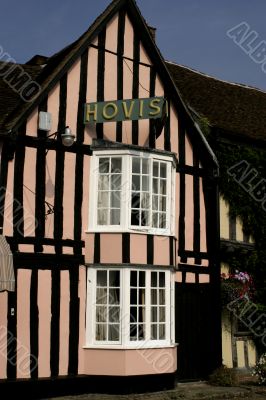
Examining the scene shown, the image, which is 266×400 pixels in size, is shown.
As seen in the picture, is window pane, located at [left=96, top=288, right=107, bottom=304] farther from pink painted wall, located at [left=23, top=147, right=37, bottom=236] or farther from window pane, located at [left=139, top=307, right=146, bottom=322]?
pink painted wall, located at [left=23, top=147, right=37, bottom=236]

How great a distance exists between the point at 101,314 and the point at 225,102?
10.1 m

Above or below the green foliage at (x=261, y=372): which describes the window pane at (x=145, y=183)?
above

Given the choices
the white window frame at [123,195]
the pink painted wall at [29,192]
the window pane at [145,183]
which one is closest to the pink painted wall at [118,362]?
the white window frame at [123,195]

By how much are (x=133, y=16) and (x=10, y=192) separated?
5.92 metres

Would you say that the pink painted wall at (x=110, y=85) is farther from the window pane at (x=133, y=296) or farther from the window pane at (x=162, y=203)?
the window pane at (x=133, y=296)

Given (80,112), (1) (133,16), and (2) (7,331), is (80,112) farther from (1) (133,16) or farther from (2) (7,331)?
(2) (7,331)

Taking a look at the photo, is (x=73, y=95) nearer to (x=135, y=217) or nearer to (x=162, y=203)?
(x=135, y=217)

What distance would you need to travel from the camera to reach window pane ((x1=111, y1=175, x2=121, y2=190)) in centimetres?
1442

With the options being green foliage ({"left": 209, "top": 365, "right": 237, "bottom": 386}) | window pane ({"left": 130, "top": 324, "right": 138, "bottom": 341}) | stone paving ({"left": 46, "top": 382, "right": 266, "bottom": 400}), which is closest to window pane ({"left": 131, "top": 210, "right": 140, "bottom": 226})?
window pane ({"left": 130, "top": 324, "right": 138, "bottom": 341})

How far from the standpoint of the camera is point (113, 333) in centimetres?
1384

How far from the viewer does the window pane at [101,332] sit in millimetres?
13828

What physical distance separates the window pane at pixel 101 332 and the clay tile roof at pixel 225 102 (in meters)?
6.91

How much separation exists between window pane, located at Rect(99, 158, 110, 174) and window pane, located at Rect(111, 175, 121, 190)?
0.27 metres

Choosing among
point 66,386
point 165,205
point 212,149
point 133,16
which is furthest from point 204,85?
Answer: point 66,386
